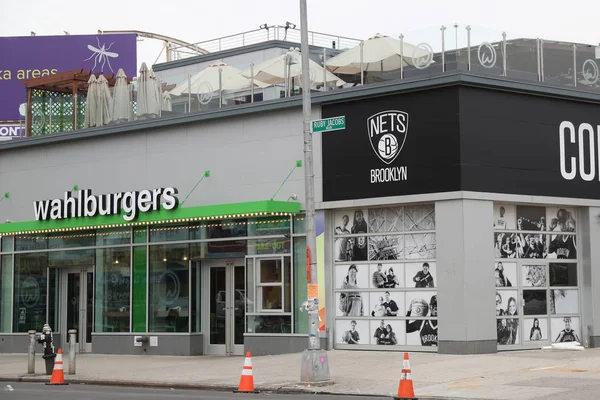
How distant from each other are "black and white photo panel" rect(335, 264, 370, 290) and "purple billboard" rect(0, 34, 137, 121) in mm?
34584

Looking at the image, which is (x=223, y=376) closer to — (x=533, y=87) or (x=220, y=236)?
(x=220, y=236)

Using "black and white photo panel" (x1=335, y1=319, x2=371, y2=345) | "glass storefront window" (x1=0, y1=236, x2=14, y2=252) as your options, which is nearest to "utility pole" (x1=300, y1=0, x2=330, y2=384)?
"black and white photo panel" (x1=335, y1=319, x2=371, y2=345)

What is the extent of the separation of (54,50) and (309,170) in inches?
1625

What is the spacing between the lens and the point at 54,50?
57.9 meters

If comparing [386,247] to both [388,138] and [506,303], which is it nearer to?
[388,138]

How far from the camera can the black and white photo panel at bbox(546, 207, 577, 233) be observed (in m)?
25.3

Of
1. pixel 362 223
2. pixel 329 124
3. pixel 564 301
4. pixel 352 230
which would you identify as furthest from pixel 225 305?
pixel 329 124

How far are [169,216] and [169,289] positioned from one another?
7.61 ft

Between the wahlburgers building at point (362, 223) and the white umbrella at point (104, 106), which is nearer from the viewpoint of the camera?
the wahlburgers building at point (362, 223)

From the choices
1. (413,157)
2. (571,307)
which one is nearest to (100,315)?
(413,157)

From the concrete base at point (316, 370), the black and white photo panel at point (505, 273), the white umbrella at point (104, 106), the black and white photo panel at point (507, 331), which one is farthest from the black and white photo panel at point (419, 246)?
the white umbrella at point (104, 106)

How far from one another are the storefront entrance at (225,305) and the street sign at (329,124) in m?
8.42

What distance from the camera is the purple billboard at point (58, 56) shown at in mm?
57312

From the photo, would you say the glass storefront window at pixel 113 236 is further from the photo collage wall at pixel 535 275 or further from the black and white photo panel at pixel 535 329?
the black and white photo panel at pixel 535 329
